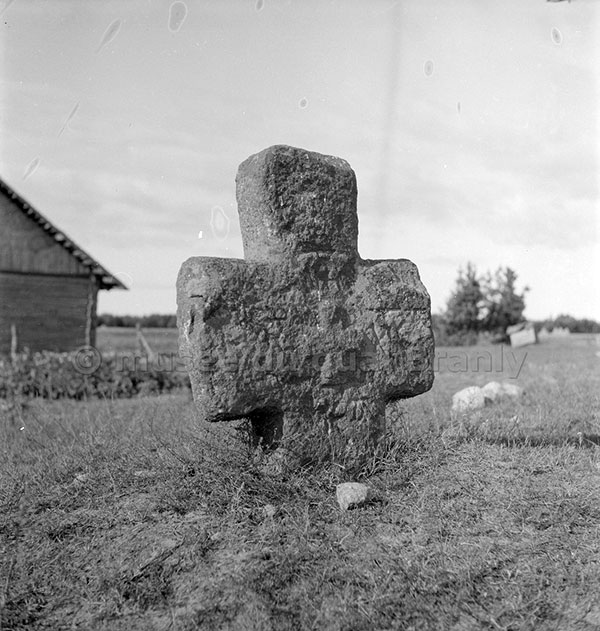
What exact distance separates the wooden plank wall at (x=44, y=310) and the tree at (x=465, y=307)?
54.0 feet

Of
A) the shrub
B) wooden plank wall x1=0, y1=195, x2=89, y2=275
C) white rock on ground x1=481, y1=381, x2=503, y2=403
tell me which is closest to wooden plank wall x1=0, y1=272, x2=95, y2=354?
wooden plank wall x1=0, y1=195, x2=89, y2=275

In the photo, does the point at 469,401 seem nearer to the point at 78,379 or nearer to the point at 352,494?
the point at 352,494

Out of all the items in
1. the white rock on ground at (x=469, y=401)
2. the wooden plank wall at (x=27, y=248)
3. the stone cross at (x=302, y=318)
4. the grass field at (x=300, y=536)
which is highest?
the wooden plank wall at (x=27, y=248)

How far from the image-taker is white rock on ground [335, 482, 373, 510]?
3789mm

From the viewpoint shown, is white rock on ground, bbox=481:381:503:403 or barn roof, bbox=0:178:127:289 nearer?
white rock on ground, bbox=481:381:503:403

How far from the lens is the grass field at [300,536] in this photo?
299 centimetres

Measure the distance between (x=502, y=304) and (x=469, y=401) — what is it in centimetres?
2390

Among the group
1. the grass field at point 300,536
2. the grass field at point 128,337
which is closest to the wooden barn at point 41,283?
the grass field at point 128,337

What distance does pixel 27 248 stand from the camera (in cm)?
1647

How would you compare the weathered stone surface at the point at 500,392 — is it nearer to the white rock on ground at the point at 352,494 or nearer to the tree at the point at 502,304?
the white rock on ground at the point at 352,494

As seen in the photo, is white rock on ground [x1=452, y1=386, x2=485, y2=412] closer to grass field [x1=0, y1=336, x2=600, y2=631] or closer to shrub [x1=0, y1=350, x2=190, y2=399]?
grass field [x1=0, y1=336, x2=600, y2=631]

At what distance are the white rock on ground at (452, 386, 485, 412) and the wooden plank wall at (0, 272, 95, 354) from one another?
1194 centimetres

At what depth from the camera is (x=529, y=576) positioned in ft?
10.6

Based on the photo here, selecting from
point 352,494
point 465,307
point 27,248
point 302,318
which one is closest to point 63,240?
point 27,248
